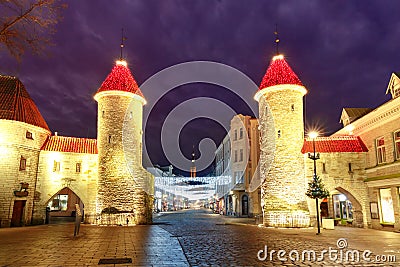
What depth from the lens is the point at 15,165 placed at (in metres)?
24.3

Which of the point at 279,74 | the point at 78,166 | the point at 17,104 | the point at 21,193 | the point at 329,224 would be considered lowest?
the point at 329,224

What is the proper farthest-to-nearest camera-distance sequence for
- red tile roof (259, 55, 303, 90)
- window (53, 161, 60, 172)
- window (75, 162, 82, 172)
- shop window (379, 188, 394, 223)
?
window (75, 162, 82, 172) → window (53, 161, 60, 172) → red tile roof (259, 55, 303, 90) → shop window (379, 188, 394, 223)

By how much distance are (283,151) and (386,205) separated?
7432 millimetres

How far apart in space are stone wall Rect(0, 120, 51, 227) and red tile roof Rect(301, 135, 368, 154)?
2082 centimetres

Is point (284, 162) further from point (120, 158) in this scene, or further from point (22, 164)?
point (22, 164)

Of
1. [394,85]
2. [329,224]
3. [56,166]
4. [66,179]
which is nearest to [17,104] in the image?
[56,166]

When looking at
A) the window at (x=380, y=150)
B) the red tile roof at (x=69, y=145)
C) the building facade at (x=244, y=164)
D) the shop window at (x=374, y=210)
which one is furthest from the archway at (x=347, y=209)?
the red tile roof at (x=69, y=145)

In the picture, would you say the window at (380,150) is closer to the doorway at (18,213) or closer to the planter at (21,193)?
the planter at (21,193)

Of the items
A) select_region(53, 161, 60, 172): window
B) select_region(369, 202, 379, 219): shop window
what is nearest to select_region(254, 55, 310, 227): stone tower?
select_region(369, 202, 379, 219): shop window

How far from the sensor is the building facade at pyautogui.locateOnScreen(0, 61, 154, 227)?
80.7 ft

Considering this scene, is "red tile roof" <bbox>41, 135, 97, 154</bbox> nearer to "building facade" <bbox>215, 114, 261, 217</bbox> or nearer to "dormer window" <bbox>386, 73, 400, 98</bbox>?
"building facade" <bbox>215, 114, 261, 217</bbox>

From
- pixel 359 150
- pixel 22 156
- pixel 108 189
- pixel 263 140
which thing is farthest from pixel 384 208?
pixel 22 156

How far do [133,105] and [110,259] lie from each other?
20.1 meters

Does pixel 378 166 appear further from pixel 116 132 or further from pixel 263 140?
pixel 116 132
